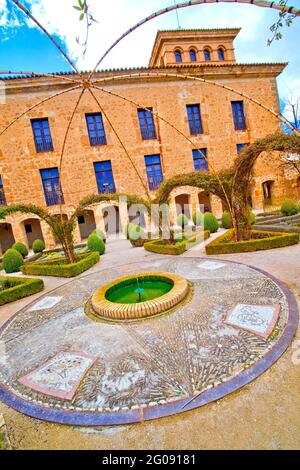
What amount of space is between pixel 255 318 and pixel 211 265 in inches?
130

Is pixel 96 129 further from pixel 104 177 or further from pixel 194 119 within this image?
pixel 194 119

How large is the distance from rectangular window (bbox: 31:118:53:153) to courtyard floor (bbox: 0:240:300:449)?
45.8ft

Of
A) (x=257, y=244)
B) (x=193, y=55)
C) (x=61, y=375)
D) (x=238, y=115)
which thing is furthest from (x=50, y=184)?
(x=193, y=55)

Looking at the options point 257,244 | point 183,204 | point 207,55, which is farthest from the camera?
point 207,55

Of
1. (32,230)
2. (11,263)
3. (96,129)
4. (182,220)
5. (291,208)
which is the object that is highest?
(96,129)

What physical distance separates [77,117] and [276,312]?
17.3 m

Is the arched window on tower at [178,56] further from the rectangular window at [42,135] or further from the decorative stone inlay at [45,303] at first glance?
the decorative stone inlay at [45,303]

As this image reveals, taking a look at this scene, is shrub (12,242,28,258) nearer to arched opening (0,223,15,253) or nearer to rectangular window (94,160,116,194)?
arched opening (0,223,15,253)

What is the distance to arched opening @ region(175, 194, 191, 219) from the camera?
762 inches

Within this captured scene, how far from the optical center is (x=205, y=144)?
18.4 metres

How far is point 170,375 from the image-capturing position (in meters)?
2.89

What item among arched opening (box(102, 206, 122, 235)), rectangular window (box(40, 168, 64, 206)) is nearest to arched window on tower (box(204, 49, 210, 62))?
arched opening (box(102, 206, 122, 235))

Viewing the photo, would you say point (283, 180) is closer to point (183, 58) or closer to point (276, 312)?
point (183, 58)

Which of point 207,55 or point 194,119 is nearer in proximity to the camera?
point 194,119
